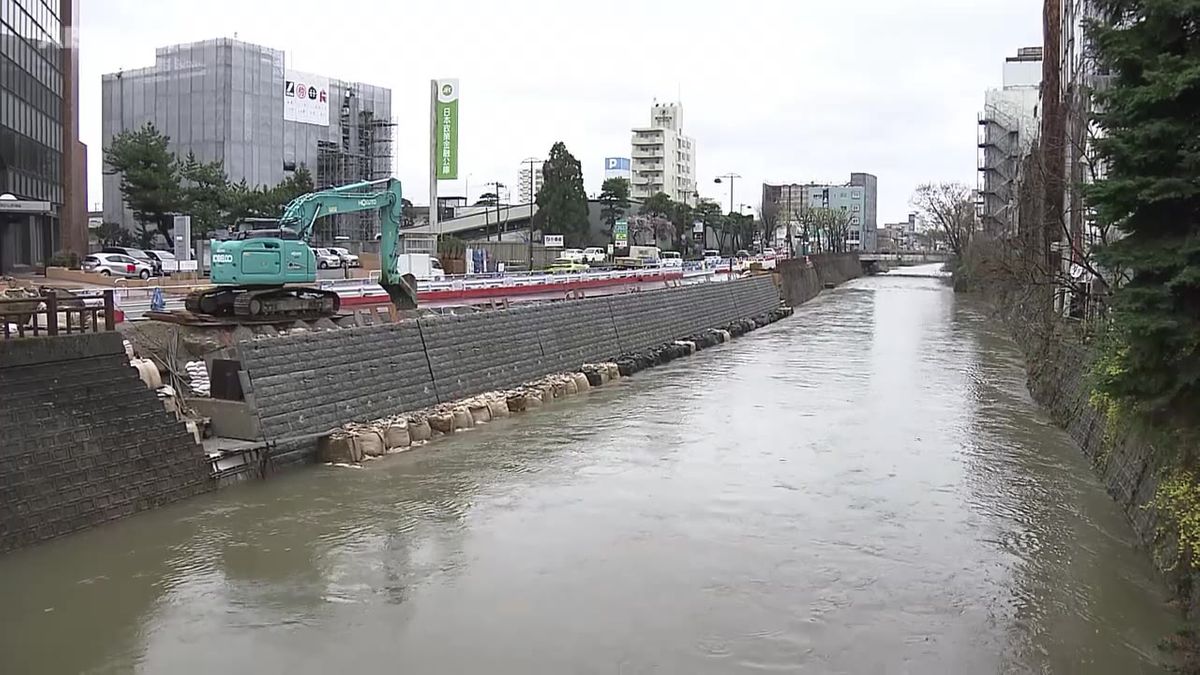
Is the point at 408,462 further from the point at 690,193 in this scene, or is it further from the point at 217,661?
the point at 690,193

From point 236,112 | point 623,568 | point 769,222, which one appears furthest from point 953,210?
point 623,568

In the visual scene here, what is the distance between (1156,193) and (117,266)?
35.8 meters

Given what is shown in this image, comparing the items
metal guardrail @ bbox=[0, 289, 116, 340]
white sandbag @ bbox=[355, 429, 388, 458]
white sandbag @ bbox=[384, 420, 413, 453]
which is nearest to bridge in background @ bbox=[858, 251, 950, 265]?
white sandbag @ bbox=[384, 420, 413, 453]

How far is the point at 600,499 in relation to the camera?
51.1 feet

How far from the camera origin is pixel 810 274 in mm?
80688

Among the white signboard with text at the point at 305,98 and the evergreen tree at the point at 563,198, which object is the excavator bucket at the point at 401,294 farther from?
the evergreen tree at the point at 563,198

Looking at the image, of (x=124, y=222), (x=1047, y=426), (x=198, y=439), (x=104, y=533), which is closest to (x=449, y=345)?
(x=198, y=439)

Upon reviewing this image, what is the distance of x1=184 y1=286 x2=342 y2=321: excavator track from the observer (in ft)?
80.5

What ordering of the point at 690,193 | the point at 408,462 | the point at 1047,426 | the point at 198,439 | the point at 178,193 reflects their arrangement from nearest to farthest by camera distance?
1. the point at 198,439
2. the point at 408,462
3. the point at 1047,426
4. the point at 178,193
5. the point at 690,193

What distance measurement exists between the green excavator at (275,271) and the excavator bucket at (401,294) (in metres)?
2.22

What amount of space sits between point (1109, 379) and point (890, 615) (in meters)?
3.21

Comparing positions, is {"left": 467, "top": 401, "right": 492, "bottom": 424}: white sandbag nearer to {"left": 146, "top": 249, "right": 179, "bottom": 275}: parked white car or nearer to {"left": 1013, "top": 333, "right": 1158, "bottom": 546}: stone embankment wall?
{"left": 1013, "top": 333, "right": 1158, "bottom": 546}: stone embankment wall

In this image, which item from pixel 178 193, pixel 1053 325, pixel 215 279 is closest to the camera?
pixel 215 279

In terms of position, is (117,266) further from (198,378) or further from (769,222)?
(769,222)
